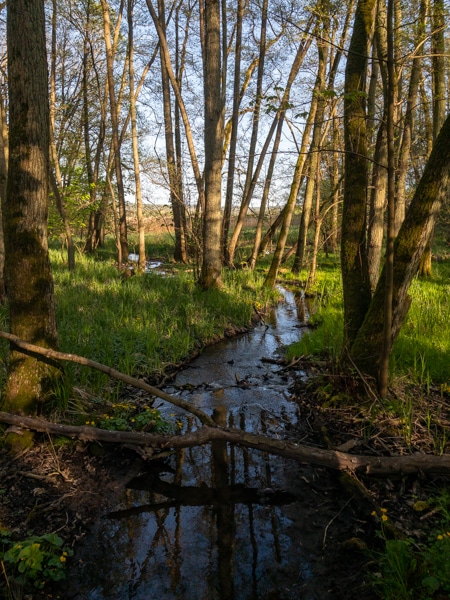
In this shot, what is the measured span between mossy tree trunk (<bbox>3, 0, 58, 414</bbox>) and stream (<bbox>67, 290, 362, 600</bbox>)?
1.28 meters

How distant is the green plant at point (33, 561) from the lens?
239cm

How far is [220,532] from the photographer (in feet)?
9.57

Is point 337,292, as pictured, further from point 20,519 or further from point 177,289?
point 20,519

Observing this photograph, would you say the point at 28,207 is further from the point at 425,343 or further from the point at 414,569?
the point at 425,343

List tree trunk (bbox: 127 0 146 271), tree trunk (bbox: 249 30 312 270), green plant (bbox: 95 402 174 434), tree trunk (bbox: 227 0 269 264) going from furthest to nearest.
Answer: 1. tree trunk (bbox: 227 0 269 264)
2. tree trunk (bbox: 127 0 146 271)
3. tree trunk (bbox: 249 30 312 270)
4. green plant (bbox: 95 402 174 434)

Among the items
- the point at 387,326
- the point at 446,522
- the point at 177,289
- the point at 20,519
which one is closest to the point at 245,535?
the point at 446,522

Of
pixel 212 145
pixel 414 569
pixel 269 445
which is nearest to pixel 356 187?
pixel 269 445

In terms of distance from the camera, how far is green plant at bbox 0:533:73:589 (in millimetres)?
2387

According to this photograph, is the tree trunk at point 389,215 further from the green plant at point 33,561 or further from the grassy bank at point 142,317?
the green plant at point 33,561

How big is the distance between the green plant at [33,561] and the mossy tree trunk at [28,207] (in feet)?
4.54

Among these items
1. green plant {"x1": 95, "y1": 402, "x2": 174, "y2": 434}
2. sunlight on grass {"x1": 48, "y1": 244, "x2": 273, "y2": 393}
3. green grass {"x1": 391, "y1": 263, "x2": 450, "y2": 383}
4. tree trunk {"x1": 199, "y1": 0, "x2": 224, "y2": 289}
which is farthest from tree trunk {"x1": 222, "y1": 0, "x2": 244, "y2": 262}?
green plant {"x1": 95, "y1": 402, "x2": 174, "y2": 434}

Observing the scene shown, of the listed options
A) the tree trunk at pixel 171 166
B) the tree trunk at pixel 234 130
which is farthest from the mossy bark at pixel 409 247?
the tree trunk at pixel 234 130

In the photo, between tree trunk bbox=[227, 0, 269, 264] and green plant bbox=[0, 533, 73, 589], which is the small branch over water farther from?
tree trunk bbox=[227, 0, 269, 264]

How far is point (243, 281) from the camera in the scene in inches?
439
